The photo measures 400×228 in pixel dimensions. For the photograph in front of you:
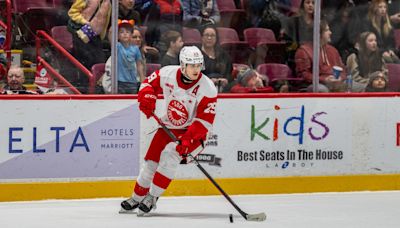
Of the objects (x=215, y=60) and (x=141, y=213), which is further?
(x=215, y=60)

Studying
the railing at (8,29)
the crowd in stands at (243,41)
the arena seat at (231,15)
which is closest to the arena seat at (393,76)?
the crowd in stands at (243,41)

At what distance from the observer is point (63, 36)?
766cm

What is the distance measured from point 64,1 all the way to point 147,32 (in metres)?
0.68

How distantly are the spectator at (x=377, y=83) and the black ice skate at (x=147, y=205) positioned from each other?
2462mm

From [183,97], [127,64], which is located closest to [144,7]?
[127,64]

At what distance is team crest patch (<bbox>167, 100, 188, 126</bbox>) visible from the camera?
6.91m

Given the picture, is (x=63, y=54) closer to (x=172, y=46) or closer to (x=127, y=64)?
(x=127, y=64)

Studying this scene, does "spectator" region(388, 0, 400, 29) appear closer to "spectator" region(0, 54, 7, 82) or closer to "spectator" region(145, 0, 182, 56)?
"spectator" region(145, 0, 182, 56)

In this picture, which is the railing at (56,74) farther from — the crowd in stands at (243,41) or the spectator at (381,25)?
the spectator at (381,25)

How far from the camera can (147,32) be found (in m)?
7.98

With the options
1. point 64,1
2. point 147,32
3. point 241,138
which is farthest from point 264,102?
point 64,1

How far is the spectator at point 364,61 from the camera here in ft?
28.4

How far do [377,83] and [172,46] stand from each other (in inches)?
70.2

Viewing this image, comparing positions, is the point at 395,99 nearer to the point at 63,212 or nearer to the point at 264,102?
the point at 264,102
